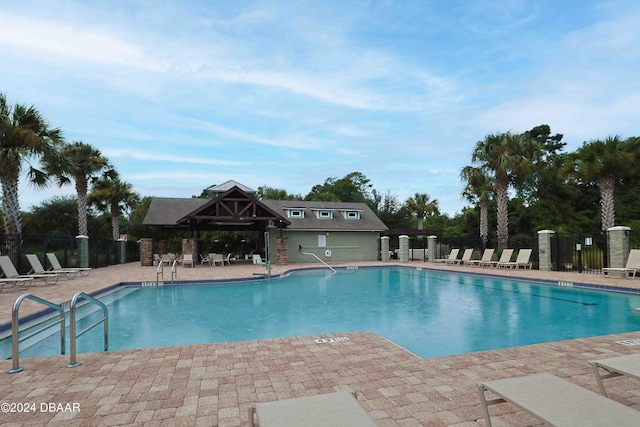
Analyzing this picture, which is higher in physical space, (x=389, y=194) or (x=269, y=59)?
(x=269, y=59)

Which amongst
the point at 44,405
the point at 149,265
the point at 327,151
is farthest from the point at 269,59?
the point at 327,151

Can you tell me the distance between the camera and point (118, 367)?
4449 millimetres

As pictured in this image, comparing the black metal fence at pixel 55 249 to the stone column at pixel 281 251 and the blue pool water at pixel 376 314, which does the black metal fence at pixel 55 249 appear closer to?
the blue pool water at pixel 376 314

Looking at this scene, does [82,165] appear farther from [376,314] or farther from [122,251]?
[376,314]

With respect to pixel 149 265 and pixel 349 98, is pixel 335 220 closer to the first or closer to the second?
pixel 349 98

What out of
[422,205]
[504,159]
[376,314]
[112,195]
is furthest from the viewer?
[422,205]

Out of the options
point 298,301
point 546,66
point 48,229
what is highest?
point 546,66

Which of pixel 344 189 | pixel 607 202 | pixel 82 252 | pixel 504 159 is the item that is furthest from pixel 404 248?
pixel 344 189

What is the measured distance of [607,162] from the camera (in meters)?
16.0

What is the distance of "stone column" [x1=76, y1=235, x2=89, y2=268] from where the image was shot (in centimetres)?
1861

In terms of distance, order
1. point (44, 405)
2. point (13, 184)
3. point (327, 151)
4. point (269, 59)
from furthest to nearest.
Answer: point (327, 151), point (269, 59), point (13, 184), point (44, 405)

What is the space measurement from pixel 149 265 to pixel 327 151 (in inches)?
717

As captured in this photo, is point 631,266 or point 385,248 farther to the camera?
point 385,248

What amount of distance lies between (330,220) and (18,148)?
18751 millimetres
